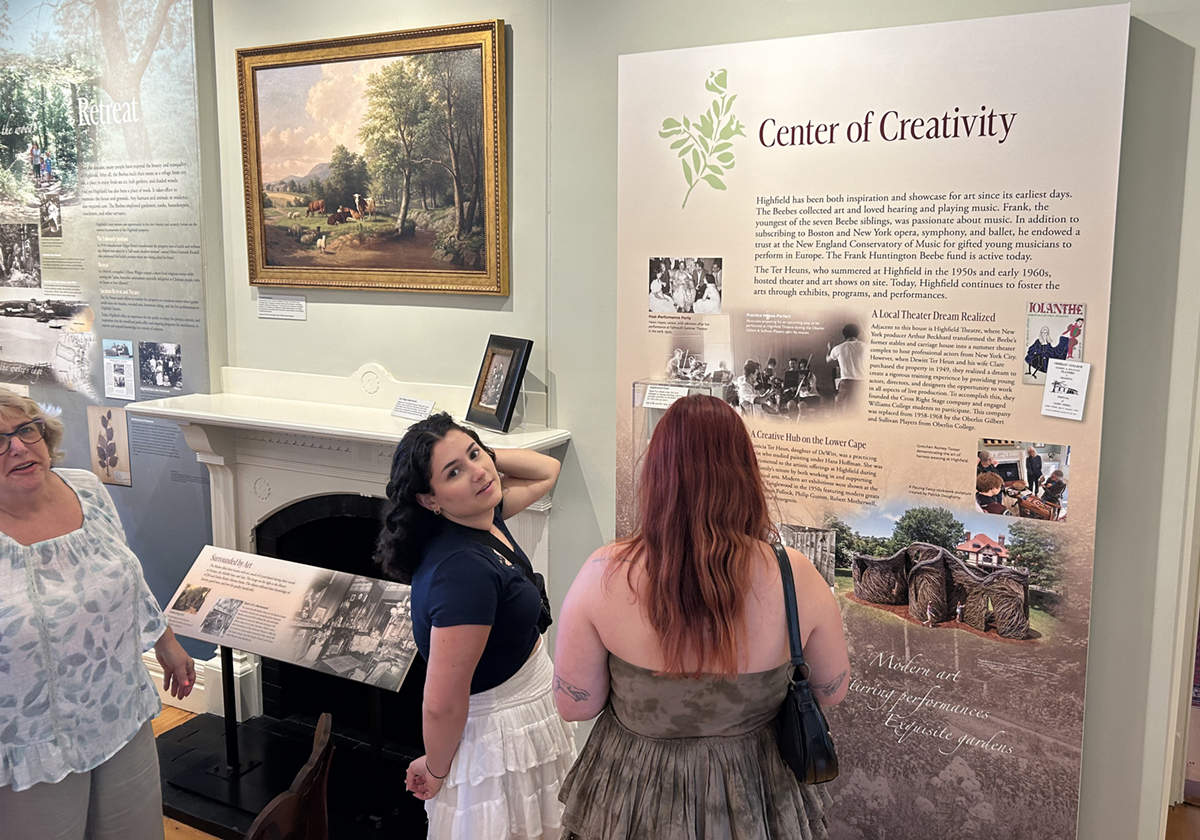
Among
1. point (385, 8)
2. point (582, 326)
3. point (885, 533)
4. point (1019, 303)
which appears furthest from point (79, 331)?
point (1019, 303)

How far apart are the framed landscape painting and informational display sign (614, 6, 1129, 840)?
58cm

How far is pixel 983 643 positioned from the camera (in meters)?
2.66

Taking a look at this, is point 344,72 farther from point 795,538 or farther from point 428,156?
point 795,538

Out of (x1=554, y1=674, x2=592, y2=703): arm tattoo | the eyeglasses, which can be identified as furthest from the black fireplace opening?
(x1=554, y1=674, x2=592, y2=703): arm tattoo

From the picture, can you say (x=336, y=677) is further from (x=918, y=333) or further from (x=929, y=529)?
(x=918, y=333)

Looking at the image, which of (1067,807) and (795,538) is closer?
(1067,807)

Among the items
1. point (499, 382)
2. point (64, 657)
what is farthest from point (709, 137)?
point (64, 657)

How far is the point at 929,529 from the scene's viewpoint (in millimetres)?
2689

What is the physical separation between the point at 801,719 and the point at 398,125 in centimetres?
265

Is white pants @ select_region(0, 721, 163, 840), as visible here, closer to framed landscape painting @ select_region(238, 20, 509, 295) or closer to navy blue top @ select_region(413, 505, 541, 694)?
navy blue top @ select_region(413, 505, 541, 694)

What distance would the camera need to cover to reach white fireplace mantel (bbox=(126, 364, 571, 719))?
3.33 m

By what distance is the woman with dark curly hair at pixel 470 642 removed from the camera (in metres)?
1.92

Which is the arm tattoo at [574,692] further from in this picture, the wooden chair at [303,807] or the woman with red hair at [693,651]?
the wooden chair at [303,807]

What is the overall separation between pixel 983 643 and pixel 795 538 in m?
0.62
